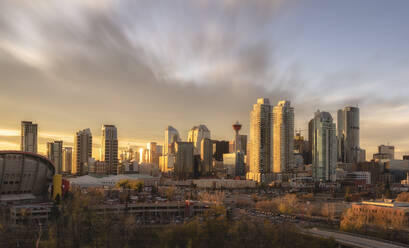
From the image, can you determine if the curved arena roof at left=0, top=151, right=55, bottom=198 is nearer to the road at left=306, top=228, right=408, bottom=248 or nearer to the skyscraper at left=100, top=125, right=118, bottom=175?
the road at left=306, top=228, right=408, bottom=248

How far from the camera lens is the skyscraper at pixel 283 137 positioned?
6580 inches

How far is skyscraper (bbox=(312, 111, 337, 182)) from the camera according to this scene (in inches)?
5925

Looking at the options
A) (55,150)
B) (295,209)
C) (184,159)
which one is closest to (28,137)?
(55,150)

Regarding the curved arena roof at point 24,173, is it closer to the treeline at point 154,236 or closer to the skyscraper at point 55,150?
the treeline at point 154,236

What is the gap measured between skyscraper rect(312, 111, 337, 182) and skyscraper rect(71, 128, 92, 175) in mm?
92773

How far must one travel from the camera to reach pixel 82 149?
601ft

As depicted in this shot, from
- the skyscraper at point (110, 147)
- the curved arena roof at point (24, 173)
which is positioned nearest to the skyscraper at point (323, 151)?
the skyscraper at point (110, 147)

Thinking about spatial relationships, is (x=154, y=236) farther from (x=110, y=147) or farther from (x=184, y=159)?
(x=184, y=159)

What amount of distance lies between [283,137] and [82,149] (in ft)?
277

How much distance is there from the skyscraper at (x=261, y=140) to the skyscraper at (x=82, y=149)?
69.7 m

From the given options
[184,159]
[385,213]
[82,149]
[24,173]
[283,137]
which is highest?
[283,137]

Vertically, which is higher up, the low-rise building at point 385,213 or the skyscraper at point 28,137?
the skyscraper at point 28,137

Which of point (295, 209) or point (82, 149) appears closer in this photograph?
point (295, 209)

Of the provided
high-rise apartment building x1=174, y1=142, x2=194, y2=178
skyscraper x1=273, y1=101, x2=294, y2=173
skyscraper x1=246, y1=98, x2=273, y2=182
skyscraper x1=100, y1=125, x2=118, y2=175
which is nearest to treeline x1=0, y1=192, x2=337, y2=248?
skyscraper x1=100, y1=125, x2=118, y2=175
